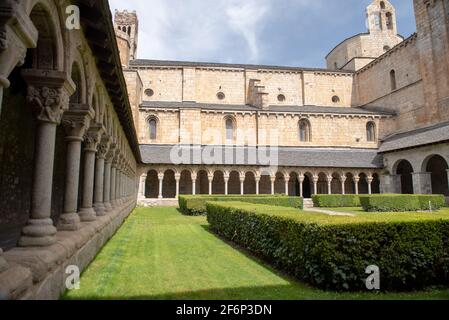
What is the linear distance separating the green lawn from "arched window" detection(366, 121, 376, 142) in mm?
26559

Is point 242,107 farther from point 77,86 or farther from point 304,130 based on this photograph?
point 77,86

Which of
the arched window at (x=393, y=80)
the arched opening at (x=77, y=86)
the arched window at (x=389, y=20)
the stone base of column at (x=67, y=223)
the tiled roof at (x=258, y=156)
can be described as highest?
the arched window at (x=389, y=20)

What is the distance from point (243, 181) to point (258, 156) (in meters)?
2.48

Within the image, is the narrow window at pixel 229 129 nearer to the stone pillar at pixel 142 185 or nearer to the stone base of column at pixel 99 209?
the stone pillar at pixel 142 185

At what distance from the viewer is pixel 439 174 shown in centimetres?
2508

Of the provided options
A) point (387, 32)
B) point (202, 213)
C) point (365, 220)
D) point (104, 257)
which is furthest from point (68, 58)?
point (387, 32)

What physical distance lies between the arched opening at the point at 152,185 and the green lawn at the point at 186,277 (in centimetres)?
1829

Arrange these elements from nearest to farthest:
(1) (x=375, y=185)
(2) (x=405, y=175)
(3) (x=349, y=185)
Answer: (2) (x=405, y=175) → (1) (x=375, y=185) → (3) (x=349, y=185)

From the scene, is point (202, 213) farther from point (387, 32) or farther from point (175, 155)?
point (387, 32)

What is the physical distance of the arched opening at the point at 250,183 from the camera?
27.5 metres

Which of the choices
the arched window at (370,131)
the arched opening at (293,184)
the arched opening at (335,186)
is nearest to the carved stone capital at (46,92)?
the arched opening at (293,184)

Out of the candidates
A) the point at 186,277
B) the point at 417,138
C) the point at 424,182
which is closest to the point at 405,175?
the point at 417,138

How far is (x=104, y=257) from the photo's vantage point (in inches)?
238
